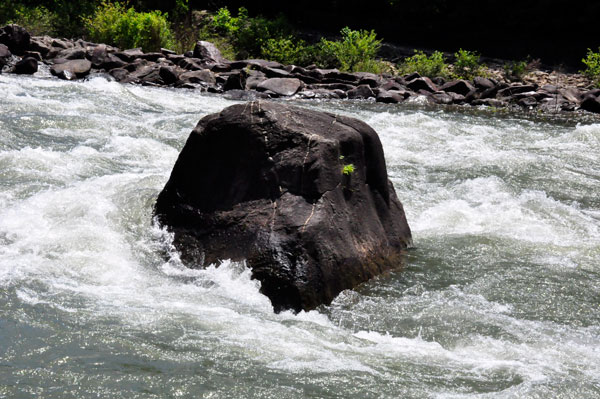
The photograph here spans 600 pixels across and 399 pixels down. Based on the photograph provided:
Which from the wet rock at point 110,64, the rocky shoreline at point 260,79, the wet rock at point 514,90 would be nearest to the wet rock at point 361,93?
the rocky shoreline at point 260,79

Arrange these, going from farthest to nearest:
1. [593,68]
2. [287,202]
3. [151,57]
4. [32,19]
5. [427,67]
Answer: [32,19] < [427,67] < [593,68] < [151,57] < [287,202]

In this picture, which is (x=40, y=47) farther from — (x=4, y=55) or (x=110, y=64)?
(x=110, y=64)

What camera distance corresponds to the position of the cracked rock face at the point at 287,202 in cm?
554

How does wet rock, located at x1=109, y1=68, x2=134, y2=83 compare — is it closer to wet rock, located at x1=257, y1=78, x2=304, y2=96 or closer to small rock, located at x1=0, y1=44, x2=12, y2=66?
small rock, located at x1=0, y1=44, x2=12, y2=66

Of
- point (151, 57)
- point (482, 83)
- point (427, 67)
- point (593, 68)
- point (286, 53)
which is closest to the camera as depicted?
point (482, 83)

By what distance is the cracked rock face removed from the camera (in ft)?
18.2

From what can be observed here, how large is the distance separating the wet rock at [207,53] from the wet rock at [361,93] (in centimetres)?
395

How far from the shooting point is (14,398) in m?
3.71

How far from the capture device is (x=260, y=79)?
703 inches

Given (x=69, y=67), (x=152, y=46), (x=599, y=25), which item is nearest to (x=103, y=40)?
(x=152, y=46)

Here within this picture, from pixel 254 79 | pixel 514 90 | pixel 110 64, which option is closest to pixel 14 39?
pixel 110 64

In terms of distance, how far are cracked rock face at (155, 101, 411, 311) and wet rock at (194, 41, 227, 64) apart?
13.5m

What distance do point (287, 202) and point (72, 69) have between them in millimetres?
12302

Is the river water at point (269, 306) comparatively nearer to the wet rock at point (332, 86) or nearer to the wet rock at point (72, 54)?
the wet rock at point (332, 86)
